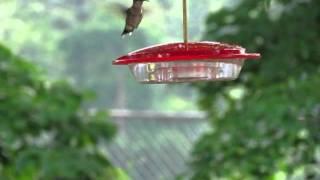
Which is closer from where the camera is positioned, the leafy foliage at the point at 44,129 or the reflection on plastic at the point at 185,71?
the reflection on plastic at the point at 185,71

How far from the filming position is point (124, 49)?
639 cm

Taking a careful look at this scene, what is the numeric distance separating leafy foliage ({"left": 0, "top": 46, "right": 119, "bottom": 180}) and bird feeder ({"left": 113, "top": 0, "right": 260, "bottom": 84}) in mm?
1470

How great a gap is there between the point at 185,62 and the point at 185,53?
46 millimetres

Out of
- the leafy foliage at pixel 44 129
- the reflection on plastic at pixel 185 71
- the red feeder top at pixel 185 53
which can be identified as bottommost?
the leafy foliage at pixel 44 129

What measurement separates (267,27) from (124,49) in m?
3.08

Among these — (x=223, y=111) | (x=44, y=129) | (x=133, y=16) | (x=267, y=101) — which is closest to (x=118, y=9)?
(x=133, y=16)

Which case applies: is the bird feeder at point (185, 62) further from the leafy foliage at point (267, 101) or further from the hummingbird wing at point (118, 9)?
the leafy foliage at point (267, 101)

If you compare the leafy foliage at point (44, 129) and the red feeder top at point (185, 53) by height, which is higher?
the red feeder top at point (185, 53)

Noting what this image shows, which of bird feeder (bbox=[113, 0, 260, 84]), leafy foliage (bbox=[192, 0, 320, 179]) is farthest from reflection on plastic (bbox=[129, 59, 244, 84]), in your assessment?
leafy foliage (bbox=[192, 0, 320, 179])

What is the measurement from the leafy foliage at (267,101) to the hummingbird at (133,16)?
142 cm

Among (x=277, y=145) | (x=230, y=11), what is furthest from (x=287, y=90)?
(x=230, y=11)

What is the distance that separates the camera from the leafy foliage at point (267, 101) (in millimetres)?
2900

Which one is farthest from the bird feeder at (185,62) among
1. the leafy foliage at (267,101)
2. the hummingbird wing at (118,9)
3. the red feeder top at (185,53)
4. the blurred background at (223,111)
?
the leafy foliage at (267,101)

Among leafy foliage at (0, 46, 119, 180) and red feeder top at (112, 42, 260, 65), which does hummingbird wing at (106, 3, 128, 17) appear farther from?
leafy foliage at (0, 46, 119, 180)
